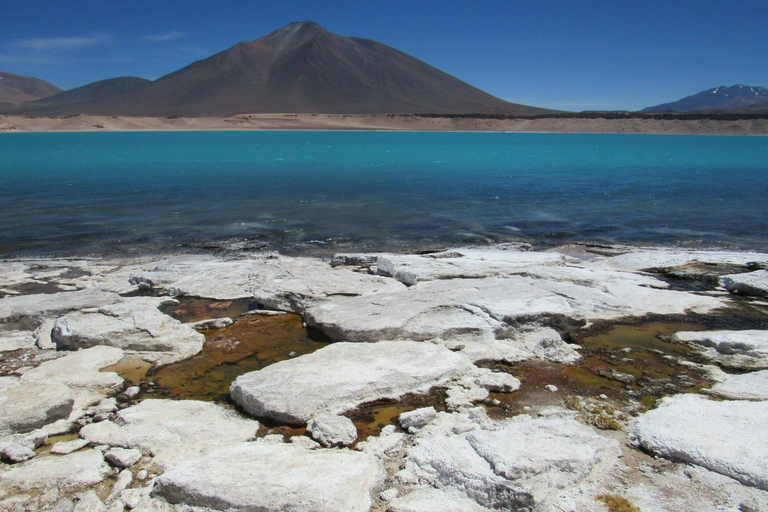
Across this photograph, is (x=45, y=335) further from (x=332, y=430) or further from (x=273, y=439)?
(x=332, y=430)

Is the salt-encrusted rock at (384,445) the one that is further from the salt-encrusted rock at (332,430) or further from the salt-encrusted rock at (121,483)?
the salt-encrusted rock at (121,483)

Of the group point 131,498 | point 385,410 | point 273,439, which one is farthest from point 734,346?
point 131,498

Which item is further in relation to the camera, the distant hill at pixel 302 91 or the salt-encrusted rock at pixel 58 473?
the distant hill at pixel 302 91

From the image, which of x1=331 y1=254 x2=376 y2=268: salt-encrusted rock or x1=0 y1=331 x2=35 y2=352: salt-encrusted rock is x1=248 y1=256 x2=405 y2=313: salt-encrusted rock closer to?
x1=331 y1=254 x2=376 y2=268: salt-encrusted rock

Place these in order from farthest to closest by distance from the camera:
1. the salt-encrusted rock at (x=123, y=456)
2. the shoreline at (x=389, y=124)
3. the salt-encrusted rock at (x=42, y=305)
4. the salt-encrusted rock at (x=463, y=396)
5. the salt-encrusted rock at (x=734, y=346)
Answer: the shoreline at (x=389, y=124) < the salt-encrusted rock at (x=42, y=305) < the salt-encrusted rock at (x=734, y=346) < the salt-encrusted rock at (x=463, y=396) < the salt-encrusted rock at (x=123, y=456)

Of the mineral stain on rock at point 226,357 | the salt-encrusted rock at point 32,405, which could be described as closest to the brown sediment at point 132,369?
the mineral stain on rock at point 226,357

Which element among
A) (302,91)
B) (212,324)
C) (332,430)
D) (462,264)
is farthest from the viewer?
(302,91)
